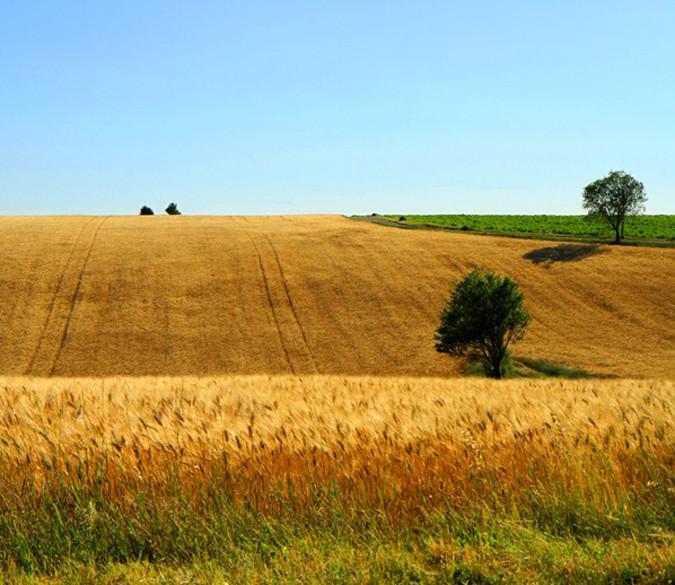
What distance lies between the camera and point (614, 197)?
200 feet

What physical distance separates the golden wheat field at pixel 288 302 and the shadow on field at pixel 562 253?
91 centimetres

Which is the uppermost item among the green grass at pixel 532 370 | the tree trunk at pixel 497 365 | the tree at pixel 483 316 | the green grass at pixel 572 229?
the green grass at pixel 572 229

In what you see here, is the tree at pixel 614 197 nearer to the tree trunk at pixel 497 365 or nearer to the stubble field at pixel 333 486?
the tree trunk at pixel 497 365

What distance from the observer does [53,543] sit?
4535 millimetres

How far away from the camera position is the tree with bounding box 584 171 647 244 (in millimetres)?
60938

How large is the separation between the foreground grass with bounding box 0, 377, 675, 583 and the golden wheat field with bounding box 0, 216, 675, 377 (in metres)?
26.6

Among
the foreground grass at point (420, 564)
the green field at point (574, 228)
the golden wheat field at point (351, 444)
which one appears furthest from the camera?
the green field at point (574, 228)

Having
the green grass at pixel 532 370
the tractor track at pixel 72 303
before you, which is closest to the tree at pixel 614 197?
the green grass at pixel 532 370

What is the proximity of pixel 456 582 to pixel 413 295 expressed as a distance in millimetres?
41481

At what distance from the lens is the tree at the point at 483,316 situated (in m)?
27.4

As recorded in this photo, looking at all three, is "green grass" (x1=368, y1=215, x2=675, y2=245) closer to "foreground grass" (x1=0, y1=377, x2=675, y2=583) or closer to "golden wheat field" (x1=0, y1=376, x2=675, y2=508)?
"golden wheat field" (x1=0, y1=376, x2=675, y2=508)

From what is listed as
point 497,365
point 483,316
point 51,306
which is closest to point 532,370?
point 497,365

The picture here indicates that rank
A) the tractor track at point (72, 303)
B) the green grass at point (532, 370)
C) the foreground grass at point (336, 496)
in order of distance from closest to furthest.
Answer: the foreground grass at point (336, 496), the green grass at point (532, 370), the tractor track at point (72, 303)

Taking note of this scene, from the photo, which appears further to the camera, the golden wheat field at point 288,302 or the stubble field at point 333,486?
the golden wheat field at point 288,302
